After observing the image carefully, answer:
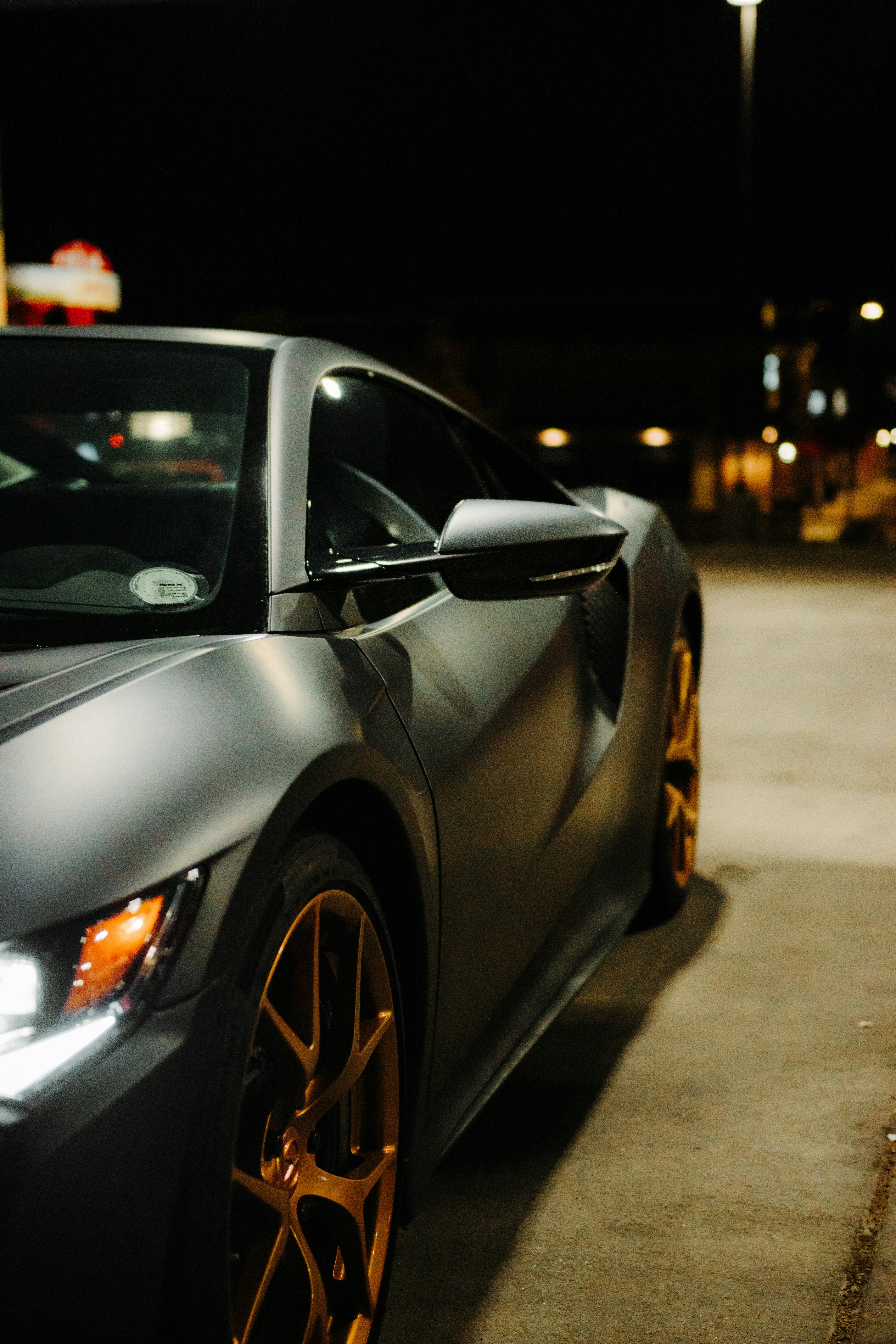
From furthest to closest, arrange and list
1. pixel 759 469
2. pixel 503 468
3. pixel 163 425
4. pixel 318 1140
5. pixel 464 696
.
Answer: pixel 759 469
pixel 503 468
pixel 163 425
pixel 464 696
pixel 318 1140

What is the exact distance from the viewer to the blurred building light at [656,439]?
115 feet

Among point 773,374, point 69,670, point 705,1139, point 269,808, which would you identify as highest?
point 773,374

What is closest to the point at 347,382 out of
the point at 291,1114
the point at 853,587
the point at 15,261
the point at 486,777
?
the point at 486,777

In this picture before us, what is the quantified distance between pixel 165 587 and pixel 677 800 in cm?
213

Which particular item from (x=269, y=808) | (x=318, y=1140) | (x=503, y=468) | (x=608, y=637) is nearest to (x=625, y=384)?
(x=503, y=468)

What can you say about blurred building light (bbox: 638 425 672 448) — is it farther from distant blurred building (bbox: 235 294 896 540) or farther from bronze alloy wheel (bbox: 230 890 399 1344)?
bronze alloy wheel (bbox: 230 890 399 1344)

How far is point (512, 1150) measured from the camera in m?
2.93

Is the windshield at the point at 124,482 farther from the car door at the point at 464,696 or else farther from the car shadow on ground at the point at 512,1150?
the car shadow on ground at the point at 512,1150

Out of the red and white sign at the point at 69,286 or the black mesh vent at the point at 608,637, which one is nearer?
the black mesh vent at the point at 608,637

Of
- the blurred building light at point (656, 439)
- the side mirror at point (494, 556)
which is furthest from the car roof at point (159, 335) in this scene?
the blurred building light at point (656, 439)

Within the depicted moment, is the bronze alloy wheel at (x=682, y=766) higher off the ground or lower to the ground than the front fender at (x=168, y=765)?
lower

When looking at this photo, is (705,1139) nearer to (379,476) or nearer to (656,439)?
(379,476)

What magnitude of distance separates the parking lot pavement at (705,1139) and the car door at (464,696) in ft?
1.23

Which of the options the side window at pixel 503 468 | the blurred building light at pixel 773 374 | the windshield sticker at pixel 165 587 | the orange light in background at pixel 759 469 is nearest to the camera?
the windshield sticker at pixel 165 587
